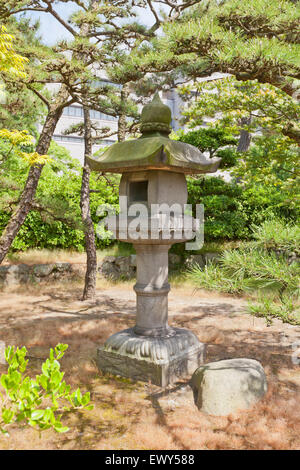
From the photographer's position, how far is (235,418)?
3631mm

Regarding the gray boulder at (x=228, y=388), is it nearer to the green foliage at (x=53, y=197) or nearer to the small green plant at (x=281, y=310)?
the small green plant at (x=281, y=310)

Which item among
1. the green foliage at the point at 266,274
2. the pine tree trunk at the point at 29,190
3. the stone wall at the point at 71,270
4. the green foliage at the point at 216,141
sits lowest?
the stone wall at the point at 71,270

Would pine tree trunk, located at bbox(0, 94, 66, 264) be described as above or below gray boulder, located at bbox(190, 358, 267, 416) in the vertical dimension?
above

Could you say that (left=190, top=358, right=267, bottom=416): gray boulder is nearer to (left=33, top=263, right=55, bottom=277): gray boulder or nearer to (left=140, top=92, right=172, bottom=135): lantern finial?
(left=140, top=92, right=172, bottom=135): lantern finial

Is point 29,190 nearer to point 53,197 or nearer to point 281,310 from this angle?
point 53,197

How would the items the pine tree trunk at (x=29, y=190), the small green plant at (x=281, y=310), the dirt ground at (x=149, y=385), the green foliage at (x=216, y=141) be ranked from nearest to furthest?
the small green plant at (x=281, y=310) < the dirt ground at (x=149, y=385) < the pine tree trunk at (x=29, y=190) < the green foliage at (x=216, y=141)

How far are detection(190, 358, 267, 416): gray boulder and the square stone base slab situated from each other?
496 mm

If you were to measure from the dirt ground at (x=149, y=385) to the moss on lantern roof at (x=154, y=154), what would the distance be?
199 centimetres

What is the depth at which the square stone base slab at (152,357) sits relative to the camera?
4453 millimetres

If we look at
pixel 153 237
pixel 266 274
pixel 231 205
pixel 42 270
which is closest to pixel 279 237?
pixel 266 274

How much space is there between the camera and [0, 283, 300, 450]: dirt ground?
10.6 feet

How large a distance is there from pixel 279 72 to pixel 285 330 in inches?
197

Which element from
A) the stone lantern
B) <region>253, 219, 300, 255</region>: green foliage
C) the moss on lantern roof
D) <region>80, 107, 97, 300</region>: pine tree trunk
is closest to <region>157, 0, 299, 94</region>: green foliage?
the moss on lantern roof

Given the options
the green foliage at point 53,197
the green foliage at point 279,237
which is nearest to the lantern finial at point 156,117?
the green foliage at point 279,237
